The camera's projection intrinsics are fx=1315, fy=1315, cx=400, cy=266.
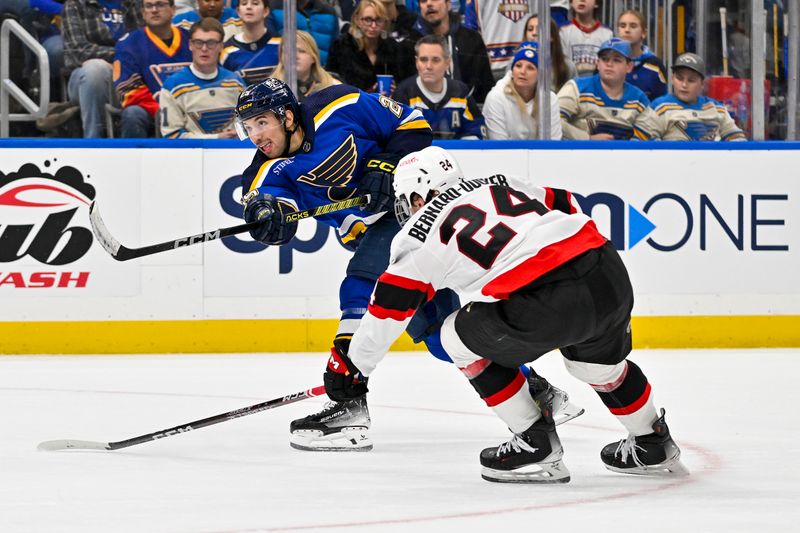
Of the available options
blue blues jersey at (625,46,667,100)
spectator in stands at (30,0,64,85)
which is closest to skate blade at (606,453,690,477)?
blue blues jersey at (625,46,667,100)

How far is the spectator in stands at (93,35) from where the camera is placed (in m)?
6.04

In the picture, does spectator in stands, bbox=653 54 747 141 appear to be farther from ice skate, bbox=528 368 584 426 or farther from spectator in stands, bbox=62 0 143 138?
ice skate, bbox=528 368 584 426

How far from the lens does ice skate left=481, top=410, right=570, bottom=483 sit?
313 cm

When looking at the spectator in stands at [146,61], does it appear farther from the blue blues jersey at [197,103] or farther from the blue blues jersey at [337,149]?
the blue blues jersey at [337,149]

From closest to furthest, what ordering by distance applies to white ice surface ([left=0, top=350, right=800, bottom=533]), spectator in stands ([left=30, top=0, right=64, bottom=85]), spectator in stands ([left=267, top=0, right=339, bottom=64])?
white ice surface ([left=0, top=350, right=800, bottom=533]) → spectator in stands ([left=30, top=0, right=64, bottom=85]) → spectator in stands ([left=267, top=0, right=339, bottom=64])

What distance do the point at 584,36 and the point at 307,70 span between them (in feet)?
4.60

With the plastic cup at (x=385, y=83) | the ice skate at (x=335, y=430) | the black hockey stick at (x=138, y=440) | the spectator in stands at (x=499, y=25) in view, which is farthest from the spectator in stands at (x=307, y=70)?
the black hockey stick at (x=138, y=440)

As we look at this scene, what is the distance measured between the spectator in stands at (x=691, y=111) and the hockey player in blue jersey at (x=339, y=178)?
276 centimetres

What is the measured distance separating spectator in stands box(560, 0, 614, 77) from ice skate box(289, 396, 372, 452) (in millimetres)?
3125

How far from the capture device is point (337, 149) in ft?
12.9

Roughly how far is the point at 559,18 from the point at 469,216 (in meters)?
3.64

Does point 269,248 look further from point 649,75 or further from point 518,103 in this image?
point 649,75

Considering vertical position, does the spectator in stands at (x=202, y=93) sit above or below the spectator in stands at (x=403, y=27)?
below

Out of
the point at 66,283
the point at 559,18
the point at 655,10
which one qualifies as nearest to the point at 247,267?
the point at 66,283
